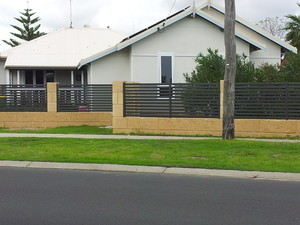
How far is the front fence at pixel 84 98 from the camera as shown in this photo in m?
17.0

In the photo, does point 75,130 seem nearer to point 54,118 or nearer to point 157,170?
point 54,118

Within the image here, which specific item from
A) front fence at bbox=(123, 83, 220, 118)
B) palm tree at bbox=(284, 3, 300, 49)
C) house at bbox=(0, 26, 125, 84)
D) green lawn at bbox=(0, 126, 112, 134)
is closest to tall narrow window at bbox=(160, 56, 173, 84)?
front fence at bbox=(123, 83, 220, 118)

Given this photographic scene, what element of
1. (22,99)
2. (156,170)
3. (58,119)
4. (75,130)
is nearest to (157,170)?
(156,170)

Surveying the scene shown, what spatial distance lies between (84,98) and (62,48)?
11405mm

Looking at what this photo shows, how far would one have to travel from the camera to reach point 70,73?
27.4 meters

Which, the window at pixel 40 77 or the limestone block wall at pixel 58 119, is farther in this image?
the window at pixel 40 77

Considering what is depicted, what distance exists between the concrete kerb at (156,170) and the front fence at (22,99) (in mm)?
7843

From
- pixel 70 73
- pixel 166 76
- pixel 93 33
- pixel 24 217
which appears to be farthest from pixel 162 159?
pixel 93 33

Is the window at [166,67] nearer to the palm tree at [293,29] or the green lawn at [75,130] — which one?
the green lawn at [75,130]

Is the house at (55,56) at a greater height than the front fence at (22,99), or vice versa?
the house at (55,56)

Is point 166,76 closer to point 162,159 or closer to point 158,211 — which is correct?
point 162,159

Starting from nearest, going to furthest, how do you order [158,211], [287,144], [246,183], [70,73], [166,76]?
1. [158,211]
2. [246,183]
3. [287,144]
4. [166,76]
5. [70,73]

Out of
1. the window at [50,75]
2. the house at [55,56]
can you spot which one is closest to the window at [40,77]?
the house at [55,56]

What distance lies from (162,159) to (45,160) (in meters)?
2.95
